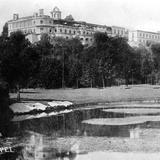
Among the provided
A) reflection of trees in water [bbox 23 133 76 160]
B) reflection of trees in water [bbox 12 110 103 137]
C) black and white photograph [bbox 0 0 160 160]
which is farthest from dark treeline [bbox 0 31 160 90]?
reflection of trees in water [bbox 23 133 76 160]

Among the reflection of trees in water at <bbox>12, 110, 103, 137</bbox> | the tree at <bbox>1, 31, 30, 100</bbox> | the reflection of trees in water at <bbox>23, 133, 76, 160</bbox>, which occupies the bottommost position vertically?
the reflection of trees in water at <bbox>23, 133, 76, 160</bbox>

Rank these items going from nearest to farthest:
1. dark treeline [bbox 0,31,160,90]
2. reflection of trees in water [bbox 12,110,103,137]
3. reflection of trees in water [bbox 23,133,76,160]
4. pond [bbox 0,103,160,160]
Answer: reflection of trees in water [bbox 23,133,76,160] → pond [bbox 0,103,160,160] → reflection of trees in water [bbox 12,110,103,137] → dark treeline [bbox 0,31,160,90]

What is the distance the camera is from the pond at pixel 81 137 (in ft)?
92.3

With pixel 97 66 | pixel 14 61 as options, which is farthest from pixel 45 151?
pixel 97 66

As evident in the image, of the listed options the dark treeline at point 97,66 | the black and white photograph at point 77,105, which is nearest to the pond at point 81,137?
the black and white photograph at point 77,105

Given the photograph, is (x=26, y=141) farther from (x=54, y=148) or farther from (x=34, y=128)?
(x=34, y=128)

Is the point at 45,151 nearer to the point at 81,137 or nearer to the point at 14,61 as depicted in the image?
the point at 81,137

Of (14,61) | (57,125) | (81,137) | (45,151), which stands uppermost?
(14,61)

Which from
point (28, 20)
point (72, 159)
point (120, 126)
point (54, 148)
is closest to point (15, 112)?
point (120, 126)

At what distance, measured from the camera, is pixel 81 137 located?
114 ft

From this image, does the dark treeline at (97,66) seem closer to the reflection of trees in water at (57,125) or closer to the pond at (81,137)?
the reflection of trees in water at (57,125)

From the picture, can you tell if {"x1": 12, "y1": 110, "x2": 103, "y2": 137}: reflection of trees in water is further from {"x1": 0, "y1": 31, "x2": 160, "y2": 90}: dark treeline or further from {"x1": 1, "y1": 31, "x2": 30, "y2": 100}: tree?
{"x1": 0, "y1": 31, "x2": 160, "y2": 90}: dark treeline

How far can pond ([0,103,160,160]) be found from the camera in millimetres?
28141

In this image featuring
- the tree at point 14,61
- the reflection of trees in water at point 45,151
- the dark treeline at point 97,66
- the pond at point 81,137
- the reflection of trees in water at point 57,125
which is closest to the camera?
the reflection of trees in water at point 45,151
